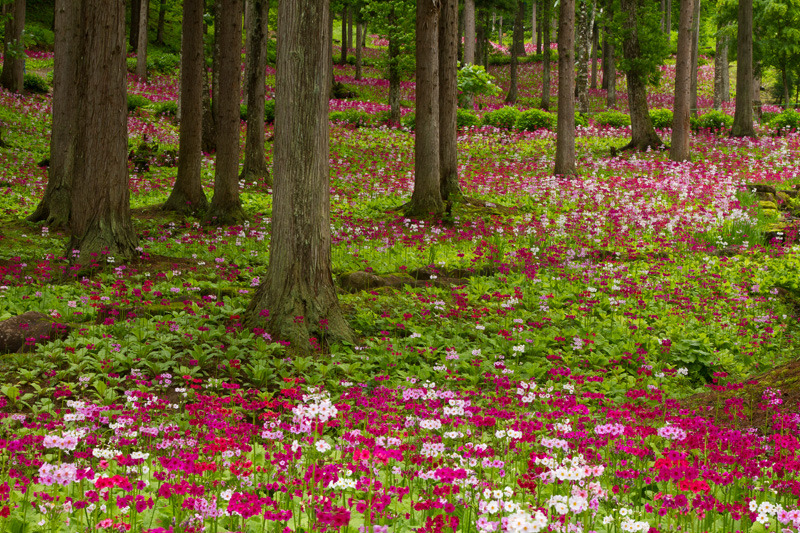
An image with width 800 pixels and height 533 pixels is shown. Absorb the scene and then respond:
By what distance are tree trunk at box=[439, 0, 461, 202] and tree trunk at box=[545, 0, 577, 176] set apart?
3.94 m

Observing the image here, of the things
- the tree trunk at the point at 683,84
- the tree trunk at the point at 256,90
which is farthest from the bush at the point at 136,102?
the tree trunk at the point at 683,84

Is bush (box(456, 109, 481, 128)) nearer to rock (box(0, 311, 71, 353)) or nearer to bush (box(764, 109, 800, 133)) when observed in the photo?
bush (box(764, 109, 800, 133))

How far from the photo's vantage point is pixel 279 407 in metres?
5.69

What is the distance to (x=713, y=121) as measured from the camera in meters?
25.2

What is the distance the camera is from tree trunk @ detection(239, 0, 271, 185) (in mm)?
15531

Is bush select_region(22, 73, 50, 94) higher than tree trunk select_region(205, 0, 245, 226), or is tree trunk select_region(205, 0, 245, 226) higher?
bush select_region(22, 73, 50, 94)

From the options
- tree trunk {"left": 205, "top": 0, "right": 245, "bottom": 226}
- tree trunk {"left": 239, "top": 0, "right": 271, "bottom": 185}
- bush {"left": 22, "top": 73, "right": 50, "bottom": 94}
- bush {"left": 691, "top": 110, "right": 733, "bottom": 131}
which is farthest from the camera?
bush {"left": 22, "top": 73, "right": 50, "bottom": 94}

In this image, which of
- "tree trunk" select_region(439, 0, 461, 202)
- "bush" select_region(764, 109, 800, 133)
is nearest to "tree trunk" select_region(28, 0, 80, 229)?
"tree trunk" select_region(439, 0, 461, 202)

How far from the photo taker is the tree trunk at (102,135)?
8961 mm

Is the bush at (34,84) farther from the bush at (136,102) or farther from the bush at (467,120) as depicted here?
the bush at (467,120)

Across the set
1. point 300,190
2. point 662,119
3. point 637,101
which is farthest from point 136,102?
point 300,190

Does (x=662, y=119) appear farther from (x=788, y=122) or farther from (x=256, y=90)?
(x=256, y=90)

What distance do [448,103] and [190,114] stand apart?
558cm

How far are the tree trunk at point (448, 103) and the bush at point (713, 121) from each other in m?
15.1
